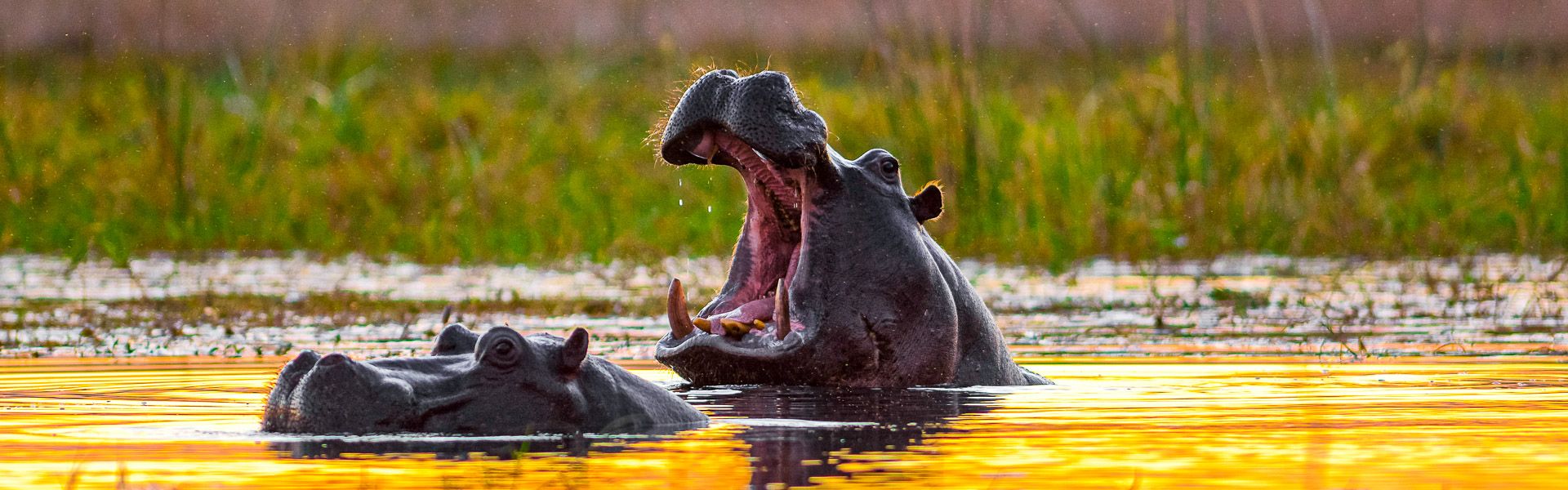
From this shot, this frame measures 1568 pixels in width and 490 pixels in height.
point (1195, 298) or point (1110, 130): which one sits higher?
point (1110, 130)

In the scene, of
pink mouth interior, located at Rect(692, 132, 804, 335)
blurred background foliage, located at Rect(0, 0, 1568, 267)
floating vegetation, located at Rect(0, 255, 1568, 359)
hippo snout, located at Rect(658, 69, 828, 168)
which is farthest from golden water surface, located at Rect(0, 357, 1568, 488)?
blurred background foliage, located at Rect(0, 0, 1568, 267)

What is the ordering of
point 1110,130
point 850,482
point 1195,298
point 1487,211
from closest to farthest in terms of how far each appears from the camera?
1. point 850,482
2. point 1195,298
3. point 1487,211
4. point 1110,130

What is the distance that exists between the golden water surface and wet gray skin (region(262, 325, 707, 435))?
65 mm

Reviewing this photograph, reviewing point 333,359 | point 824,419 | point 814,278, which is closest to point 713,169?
point 814,278

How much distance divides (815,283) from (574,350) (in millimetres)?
1112

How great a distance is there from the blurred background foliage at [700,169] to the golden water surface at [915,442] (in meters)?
3.88

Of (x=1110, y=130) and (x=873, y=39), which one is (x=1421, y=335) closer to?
(x=873, y=39)

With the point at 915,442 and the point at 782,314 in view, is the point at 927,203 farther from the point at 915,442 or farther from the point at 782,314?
the point at 915,442

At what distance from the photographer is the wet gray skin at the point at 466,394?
16.1 feet

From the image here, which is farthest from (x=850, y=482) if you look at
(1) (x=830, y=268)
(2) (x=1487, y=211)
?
(2) (x=1487, y=211)

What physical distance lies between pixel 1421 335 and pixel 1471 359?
31.5 inches

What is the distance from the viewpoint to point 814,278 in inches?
235

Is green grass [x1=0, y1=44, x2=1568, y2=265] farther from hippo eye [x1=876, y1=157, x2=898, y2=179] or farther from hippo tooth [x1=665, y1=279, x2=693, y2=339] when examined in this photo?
hippo tooth [x1=665, y1=279, x2=693, y2=339]

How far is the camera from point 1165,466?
462cm
